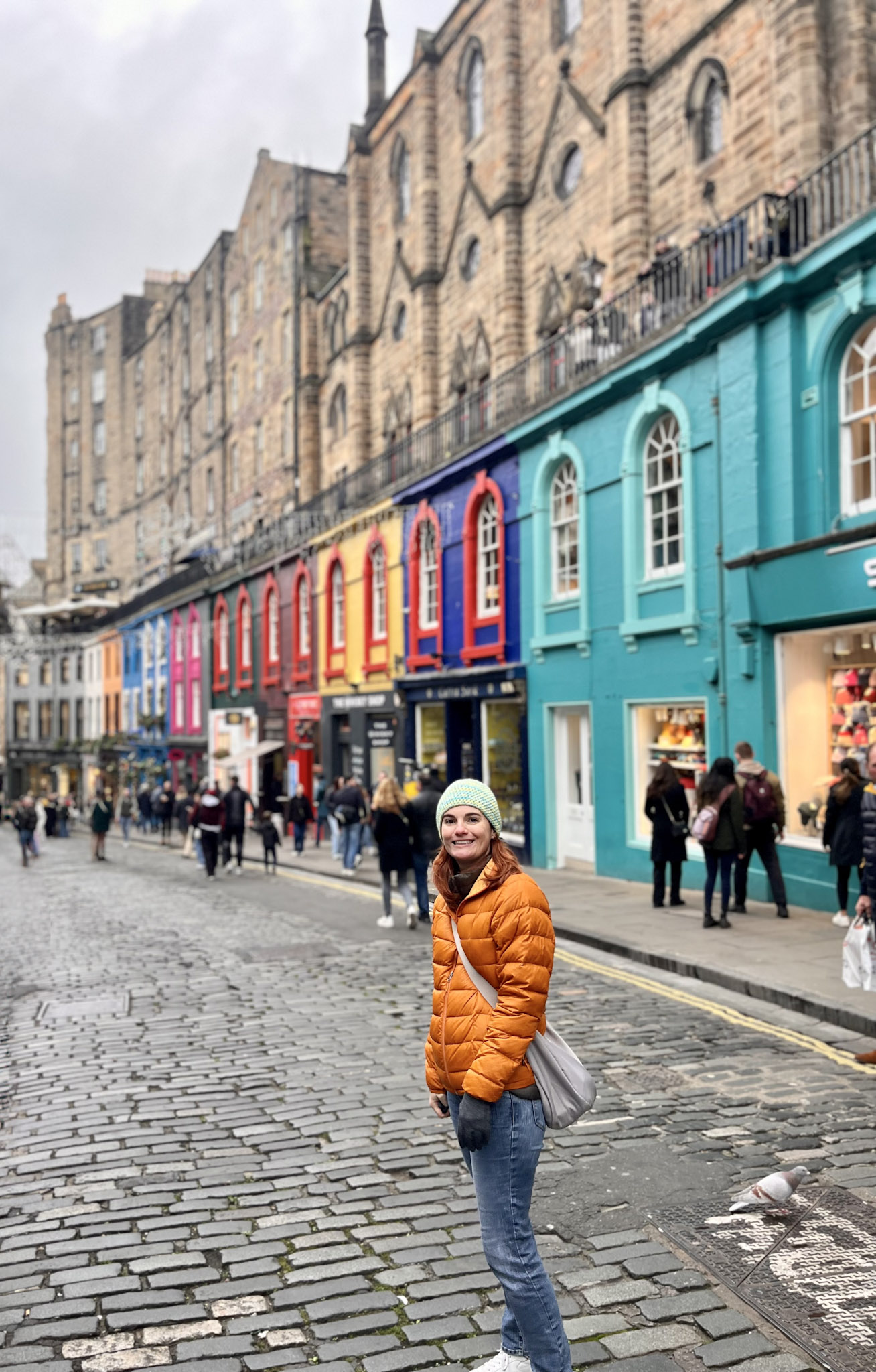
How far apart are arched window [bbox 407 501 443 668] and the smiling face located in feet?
63.1

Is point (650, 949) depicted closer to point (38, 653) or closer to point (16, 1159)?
point (16, 1159)

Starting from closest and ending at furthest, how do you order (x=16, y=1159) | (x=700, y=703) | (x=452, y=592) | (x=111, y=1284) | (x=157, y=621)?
1. (x=111, y=1284)
2. (x=16, y=1159)
3. (x=700, y=703)
4. (x=452, y=592)
5. (x=157, y=621)

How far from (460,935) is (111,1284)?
2.11m

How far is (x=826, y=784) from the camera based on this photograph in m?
12.6

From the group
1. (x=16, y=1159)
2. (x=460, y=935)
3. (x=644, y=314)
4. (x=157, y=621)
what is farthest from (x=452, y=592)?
(x=157, y=621)

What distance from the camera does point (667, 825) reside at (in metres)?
13.0

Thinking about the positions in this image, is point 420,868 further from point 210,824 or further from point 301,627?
point 301,627

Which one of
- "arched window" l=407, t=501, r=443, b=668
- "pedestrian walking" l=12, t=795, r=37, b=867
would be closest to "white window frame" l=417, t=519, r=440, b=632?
"arched window" l=407, t=501, r=443, b=668

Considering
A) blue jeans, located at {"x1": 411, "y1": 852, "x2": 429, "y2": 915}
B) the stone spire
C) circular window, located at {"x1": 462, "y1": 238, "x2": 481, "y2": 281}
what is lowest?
blue jeans, located at {"x1": 411, "y1": 852, "x2": 429, "y2": 915}

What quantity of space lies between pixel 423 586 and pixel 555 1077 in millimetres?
20663

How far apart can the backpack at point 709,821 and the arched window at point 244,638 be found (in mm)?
25647

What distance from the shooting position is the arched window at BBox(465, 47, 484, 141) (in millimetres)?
26531

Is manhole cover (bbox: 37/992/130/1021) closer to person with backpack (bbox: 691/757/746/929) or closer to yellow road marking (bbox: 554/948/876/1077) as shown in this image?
yellow road marking (bbox: 554/948/876/1077)

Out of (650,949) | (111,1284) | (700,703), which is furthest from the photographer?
(700,703)
